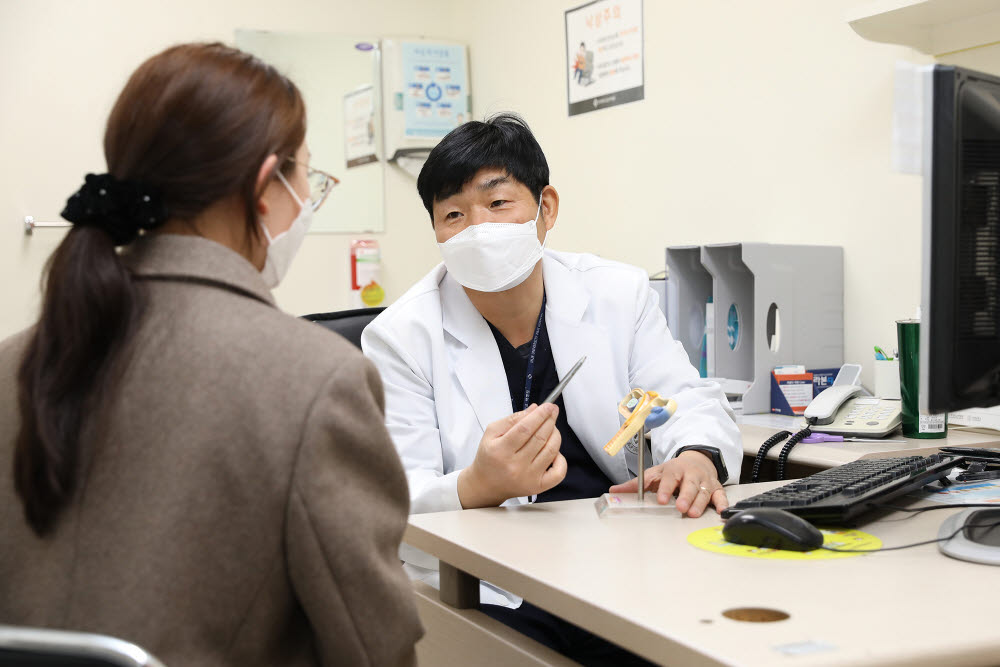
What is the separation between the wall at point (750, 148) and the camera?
2.31 m

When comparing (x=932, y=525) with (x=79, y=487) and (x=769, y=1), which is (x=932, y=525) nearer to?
(x=79, y=487)

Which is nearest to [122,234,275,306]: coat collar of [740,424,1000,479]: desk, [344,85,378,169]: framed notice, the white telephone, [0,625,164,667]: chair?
[0,625,164,667]: chair

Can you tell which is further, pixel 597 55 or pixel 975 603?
pixel 597 55

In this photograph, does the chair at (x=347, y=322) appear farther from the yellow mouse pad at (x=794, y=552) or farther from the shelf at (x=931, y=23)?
the shelf at (x=931, y=23)

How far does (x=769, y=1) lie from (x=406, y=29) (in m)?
1.92

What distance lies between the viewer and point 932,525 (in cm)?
113

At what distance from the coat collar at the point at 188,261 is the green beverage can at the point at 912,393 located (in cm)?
146

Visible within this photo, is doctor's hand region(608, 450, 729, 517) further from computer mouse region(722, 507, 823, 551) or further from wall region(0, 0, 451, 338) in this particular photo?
wall region(0, 0, 451, 338)

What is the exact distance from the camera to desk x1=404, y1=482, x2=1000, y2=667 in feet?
2.43

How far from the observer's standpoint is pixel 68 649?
0.57 meters

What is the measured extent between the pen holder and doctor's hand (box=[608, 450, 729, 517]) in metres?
0.85

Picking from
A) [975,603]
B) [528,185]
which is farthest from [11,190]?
[975,603]

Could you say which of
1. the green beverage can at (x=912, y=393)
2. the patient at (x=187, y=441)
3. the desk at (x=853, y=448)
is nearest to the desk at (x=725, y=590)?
the patient at (x=187, y=441)

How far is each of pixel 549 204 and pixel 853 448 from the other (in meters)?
0.76
